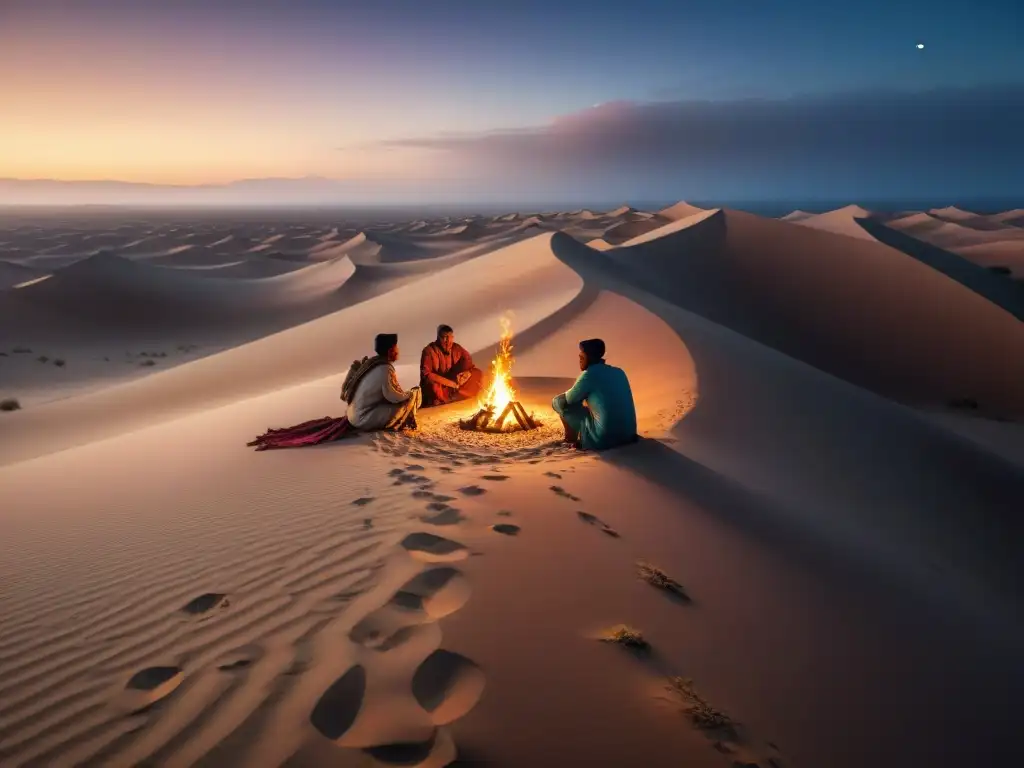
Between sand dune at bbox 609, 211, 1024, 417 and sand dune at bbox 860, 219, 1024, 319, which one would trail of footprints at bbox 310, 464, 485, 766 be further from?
sand dune at bbox 860, 219, 1024, 319

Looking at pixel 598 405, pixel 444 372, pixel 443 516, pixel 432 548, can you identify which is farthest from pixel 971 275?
pixel 432 548

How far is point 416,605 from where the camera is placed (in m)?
3.56

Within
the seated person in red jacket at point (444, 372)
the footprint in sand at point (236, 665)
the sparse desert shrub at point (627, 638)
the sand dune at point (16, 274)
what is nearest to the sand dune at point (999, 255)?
the seated person in red jacket at point (444, 372)

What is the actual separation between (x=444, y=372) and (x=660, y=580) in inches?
220

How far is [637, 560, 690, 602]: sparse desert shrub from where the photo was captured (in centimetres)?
412

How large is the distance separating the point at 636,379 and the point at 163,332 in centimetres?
2625

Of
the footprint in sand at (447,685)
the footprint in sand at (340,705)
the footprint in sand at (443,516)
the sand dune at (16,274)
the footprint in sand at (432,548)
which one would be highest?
the footprint in sand at (340,705)

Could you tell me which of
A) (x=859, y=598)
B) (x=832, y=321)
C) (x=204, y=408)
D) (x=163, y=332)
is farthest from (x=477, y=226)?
(x=859, y=598)

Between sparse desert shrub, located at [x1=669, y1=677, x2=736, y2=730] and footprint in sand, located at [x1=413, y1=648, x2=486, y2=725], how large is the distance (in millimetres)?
985

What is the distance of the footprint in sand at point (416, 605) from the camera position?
330 centimetres

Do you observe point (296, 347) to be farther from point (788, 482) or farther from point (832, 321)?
point (832, 321)

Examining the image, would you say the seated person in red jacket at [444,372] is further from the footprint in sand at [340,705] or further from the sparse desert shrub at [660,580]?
the footprint in sand at [340,705]

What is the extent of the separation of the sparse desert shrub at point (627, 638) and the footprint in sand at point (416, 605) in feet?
2.70

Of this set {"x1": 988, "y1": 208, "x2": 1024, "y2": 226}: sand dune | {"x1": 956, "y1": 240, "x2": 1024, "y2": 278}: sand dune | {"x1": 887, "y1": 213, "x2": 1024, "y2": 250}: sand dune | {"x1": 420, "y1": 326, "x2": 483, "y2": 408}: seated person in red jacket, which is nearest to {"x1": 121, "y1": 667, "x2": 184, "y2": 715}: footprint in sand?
{"x1": 420, "y1": 326, "x2": 483, "y2": 408}: seated person in red jacket
